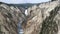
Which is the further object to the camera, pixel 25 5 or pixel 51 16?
pixel 25 5

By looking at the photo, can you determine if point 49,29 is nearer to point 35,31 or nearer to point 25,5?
point 35,31

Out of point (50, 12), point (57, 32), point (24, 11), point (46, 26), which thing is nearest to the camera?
point (57, 32)

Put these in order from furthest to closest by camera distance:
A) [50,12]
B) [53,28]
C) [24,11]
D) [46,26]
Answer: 1. [24,11]
2. [50,12]
3. [46,26]
4. [53,28]

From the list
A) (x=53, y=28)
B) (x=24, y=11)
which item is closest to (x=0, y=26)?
(x=53, y=28)

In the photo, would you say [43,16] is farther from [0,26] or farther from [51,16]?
[0,26]

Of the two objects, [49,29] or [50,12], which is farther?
[50,12]

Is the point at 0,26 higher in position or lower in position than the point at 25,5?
higher

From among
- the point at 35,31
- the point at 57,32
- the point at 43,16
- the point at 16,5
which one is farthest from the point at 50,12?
the point at 16,5

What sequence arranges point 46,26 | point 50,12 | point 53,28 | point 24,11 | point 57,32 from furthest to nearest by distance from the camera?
1. point 24,11
2. point 50,12
3. point 46,26
4. point 53,28
5. point 57,32

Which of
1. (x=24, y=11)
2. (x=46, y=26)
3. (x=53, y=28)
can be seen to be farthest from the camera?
(x=24, y=11)
